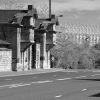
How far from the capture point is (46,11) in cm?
8819

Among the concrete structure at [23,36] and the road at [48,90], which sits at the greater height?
the concrete structure at [23,36]

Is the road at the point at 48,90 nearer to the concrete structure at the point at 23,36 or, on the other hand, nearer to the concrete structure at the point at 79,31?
the concrete structure at the point at 23,36

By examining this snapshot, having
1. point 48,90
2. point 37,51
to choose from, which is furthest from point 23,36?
point 48,90

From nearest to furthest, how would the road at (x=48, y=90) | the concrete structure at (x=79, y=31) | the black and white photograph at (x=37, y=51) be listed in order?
the road at (x=48, y=90) < the black and white photograph at (x=37, y=51) < the concrete structure at (x=79, y=31)

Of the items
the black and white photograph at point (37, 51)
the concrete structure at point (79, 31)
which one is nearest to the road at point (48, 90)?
the black and white photograph at point (37, 51)

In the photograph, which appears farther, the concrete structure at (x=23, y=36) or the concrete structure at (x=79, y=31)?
the concrete structure at (x=79, y=31)

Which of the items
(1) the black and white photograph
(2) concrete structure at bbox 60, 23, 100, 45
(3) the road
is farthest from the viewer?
(2) concrete structure at bbox 60, 23, 100, 45

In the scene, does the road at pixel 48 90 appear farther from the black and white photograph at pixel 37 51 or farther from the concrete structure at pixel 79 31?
the concrete structure at pixel 79 31

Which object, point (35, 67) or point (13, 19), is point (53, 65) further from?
point (13, 19)

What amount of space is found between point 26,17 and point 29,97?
43572 mm

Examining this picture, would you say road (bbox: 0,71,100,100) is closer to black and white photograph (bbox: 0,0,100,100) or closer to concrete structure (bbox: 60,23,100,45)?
black and white photograph (bbox: 0,0,100,100)

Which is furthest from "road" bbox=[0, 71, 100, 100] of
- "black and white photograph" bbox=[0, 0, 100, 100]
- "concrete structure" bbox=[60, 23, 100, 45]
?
"concrete structure" bbox=[60, 23, 100, 45]

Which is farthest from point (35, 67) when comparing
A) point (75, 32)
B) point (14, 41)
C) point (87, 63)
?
point (75, 32)

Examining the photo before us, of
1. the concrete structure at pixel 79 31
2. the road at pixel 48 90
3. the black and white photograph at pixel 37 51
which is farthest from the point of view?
the concrete structure at pixel 79 31
